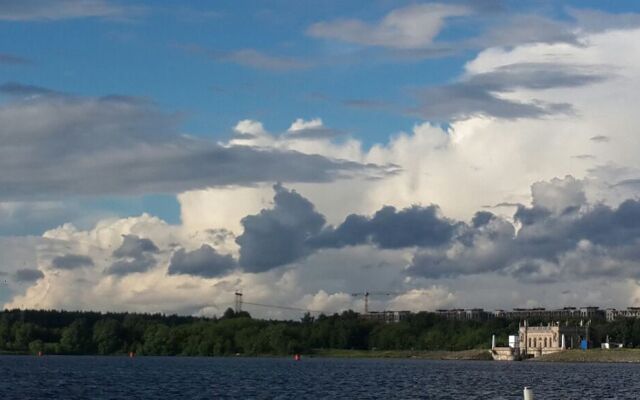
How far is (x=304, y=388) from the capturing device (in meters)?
129

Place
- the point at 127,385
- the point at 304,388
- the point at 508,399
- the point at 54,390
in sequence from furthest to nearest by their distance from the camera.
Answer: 1. the point at 127,385
2. the point at 304,388
3. the point at 54,390
4. the point at 508,399

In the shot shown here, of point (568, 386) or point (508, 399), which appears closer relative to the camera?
point (508, 399)

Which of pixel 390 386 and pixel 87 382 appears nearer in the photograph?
pixel 390 386

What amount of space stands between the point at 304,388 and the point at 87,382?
3146cm

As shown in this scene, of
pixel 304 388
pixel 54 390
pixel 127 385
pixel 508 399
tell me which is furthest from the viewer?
pixel 127 385

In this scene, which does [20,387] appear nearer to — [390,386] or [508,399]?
[390,386]

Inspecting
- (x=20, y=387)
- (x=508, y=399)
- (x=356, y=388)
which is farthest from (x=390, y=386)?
(x=20, y=387)

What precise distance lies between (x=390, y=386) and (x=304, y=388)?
37.4 ft

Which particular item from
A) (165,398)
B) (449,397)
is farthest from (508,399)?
(165,398)

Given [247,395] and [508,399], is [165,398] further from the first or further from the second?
[508,399]

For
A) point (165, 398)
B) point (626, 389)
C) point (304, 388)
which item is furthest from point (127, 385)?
point (626, 389)

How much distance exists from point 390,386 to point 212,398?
33.7 metres

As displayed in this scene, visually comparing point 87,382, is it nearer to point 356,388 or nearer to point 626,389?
point 356,388

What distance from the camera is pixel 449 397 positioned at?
109312 mm
